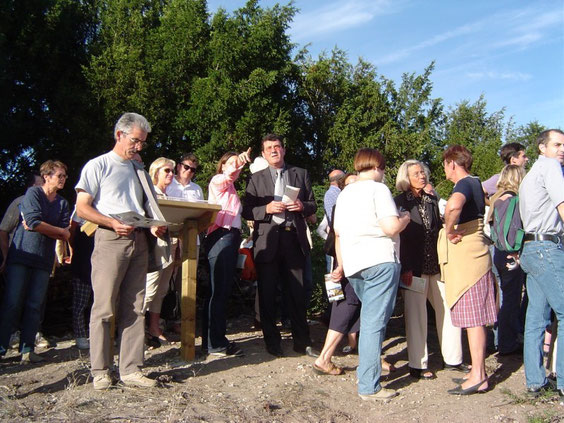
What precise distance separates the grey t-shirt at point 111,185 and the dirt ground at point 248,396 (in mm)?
1367

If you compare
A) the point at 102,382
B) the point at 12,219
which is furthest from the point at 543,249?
the point at 12,219

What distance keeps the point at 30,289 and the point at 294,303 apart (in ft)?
8.53

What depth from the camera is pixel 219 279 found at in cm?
540

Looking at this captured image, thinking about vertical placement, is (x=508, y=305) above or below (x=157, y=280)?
below

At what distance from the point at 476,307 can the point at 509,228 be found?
72 cm

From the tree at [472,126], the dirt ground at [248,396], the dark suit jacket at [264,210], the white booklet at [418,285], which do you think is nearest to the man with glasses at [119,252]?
the dirt ground at [248,396]

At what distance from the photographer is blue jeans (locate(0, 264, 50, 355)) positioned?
5.39 m

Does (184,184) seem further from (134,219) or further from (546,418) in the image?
(546,418)

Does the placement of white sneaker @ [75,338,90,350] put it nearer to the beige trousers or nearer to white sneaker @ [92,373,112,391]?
white sneaker @ [92,373,112,391]

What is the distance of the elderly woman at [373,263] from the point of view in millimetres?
4363

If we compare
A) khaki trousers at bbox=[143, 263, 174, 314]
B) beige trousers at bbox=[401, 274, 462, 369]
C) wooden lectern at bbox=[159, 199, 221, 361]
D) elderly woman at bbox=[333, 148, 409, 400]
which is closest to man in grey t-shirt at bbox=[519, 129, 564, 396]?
beige trousers at bbox=[401, 274, 462, 369]

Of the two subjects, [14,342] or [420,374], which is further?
[14,342]

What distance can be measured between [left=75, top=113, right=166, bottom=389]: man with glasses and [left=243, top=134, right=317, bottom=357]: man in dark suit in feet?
4.21

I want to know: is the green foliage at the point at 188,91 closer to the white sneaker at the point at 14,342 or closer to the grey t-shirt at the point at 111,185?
the white sneaker at the point at 14,342
